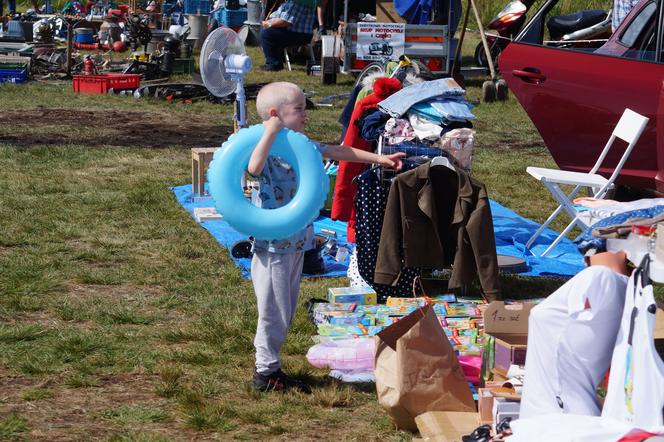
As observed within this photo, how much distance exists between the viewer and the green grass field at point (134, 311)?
446 centimetres

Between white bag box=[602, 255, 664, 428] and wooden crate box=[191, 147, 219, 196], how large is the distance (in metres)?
5.79

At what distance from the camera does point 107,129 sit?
12.9m

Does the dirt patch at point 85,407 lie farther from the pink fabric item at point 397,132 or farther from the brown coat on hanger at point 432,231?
the pink fabric item at point 397,132

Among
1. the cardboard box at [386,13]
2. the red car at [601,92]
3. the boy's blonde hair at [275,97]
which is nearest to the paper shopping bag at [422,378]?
the boy's blonde hair at [275,97]

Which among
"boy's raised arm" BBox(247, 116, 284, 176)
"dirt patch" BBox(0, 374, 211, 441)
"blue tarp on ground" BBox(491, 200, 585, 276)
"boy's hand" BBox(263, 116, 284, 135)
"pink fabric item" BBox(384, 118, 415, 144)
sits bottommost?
"blue tarp on ground" BBox(491, 200, 585, 276)

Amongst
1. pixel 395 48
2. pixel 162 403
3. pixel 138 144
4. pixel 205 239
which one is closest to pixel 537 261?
pixel 205 239

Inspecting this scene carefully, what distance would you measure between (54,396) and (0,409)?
0.87 ft

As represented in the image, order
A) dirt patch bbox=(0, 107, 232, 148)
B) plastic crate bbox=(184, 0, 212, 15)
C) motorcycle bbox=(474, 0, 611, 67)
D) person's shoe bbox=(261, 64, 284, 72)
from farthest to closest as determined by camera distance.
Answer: plastic crate bbox=(184, 0, 212, 15)
person's shoe bbox=(261, 64, 284, 72)
motorcycle bbox=(474, 0, 611, 67)
dirt patch bbox=(0, 107, 232, 148)

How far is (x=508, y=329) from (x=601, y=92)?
365cm

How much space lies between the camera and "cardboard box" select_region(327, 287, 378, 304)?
20.1ft

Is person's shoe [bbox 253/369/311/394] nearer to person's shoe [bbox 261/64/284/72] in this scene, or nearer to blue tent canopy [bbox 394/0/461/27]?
blue tent canopy [bbox 394/0/461/27]

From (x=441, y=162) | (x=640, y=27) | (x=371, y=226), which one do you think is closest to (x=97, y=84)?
(x=640, y=27)

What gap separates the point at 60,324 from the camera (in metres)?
5.73

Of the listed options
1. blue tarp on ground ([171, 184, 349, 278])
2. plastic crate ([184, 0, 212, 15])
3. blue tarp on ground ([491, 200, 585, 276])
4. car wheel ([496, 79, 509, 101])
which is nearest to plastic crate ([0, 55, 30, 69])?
car wheel ([496, 79, 509, 101])
